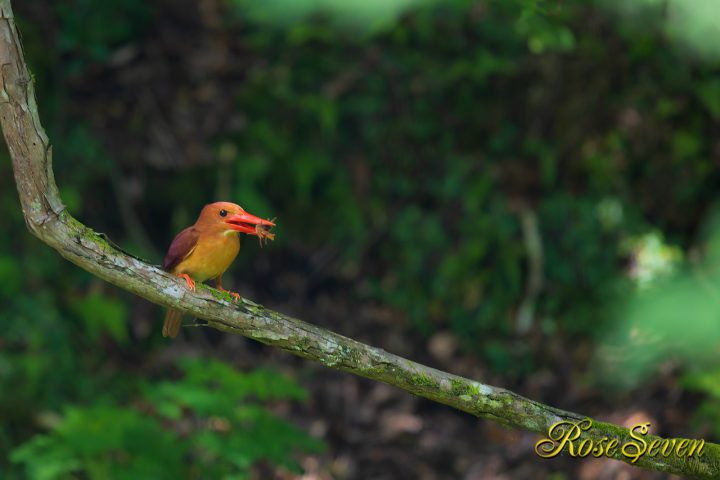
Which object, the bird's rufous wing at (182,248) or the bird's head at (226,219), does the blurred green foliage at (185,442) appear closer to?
the bird's rufous wing at (182,248)

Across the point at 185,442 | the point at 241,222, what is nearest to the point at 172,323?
the point at 241,222

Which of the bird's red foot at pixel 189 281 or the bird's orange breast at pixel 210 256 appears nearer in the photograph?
the bird's red foot at pixel 189 281

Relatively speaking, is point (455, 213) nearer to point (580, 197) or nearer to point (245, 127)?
point (580, 197)

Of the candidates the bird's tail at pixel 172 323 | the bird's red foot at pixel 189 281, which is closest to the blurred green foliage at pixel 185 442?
the bird's tail at pixel 172 323

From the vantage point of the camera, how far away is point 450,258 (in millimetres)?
5957

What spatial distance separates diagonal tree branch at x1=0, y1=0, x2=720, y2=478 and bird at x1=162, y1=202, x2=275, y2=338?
0.08 m

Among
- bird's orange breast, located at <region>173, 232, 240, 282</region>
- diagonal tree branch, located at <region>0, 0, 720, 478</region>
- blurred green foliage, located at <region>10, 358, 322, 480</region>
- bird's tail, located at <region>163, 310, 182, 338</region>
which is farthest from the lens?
blurred green foliage, located at <region>10, 358, 322, 480</region>

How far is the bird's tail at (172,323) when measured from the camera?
2951 millimetres

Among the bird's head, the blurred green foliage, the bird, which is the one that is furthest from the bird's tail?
the blurred green foliage

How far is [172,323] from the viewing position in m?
3.00

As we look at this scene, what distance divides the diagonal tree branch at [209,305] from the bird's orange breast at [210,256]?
14 cm

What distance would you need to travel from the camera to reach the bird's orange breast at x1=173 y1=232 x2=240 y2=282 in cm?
247

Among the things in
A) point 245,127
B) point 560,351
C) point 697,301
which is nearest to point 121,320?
point 245,127

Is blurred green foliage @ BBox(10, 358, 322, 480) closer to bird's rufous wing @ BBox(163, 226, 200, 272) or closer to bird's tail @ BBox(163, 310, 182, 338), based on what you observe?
bird's tail @ BBox(163, 310, 182, 338)
